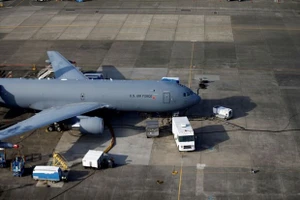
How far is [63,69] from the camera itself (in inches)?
2539

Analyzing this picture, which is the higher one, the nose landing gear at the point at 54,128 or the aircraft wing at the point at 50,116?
the aircraft wing at the point at 50,116

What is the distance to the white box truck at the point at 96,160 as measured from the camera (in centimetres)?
4697

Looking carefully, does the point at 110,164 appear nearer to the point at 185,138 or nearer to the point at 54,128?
the point at 185,138

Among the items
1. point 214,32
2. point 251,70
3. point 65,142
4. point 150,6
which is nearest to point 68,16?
point 150,6

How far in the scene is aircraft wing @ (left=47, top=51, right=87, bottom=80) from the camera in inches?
2479

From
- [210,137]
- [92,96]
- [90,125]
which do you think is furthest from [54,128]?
[210,137]

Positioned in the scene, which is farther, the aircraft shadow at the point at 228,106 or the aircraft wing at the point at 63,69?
the aircraft wing at the point at 63,69

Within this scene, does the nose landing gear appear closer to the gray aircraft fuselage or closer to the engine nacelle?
the gray aircraft fuselage

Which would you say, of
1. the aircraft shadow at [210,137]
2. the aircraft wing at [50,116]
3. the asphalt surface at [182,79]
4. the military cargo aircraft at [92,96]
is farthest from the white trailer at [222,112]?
the aircraft wing at [50,116]

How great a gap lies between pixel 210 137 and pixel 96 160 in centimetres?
1423

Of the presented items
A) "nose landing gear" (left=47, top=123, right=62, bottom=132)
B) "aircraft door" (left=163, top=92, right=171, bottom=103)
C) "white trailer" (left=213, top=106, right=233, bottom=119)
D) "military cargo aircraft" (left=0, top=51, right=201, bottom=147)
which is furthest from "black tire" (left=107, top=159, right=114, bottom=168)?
"white trailer" (left=213, top=106, right=233, bottom=119)

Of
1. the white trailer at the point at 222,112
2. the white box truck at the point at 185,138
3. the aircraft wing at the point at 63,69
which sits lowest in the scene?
the white trailer at the point at 222,112

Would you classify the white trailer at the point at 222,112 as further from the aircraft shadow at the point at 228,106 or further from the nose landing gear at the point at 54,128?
the nose landing gear at the point at 54,128

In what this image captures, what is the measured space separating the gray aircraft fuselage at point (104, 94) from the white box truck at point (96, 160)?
863cm
